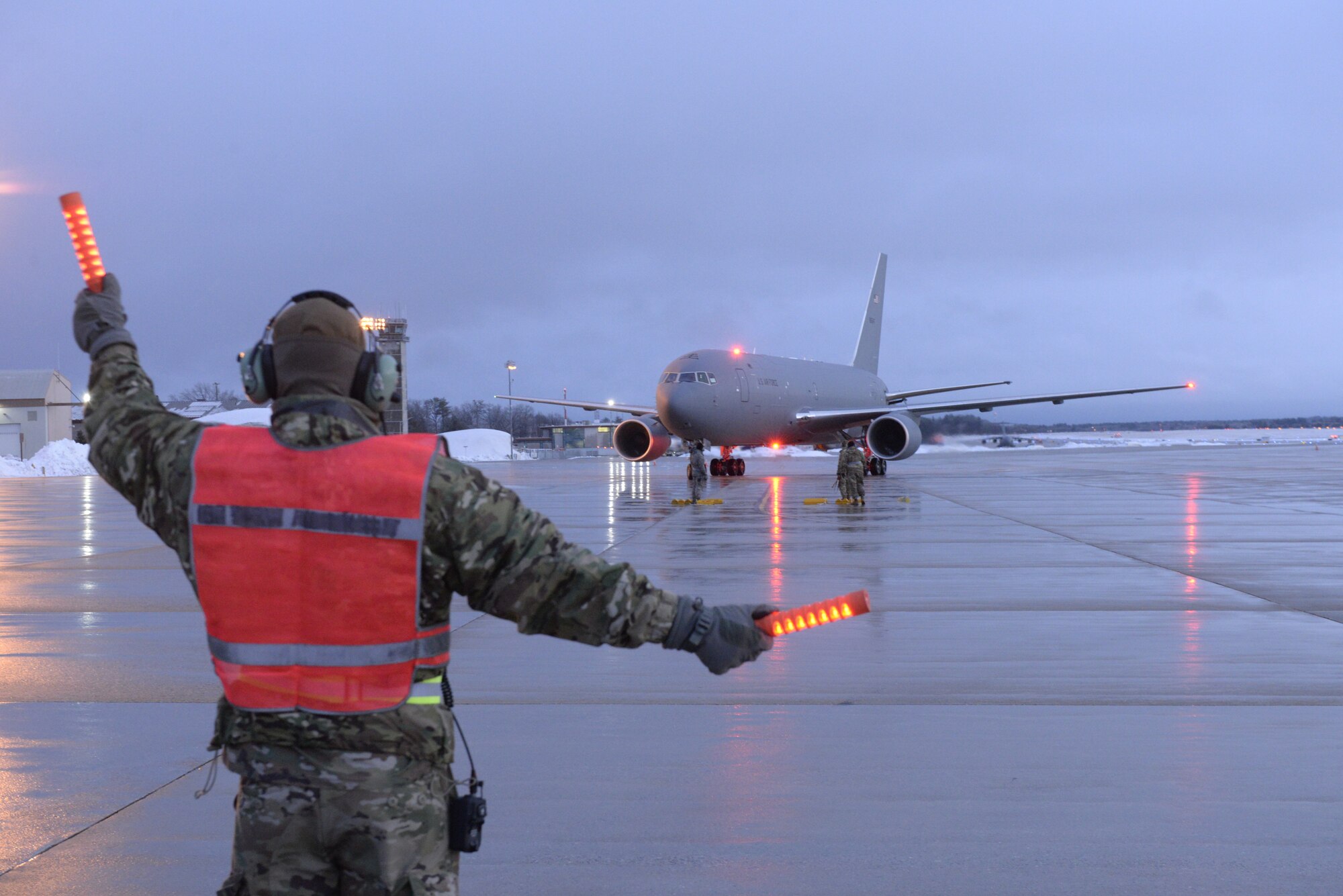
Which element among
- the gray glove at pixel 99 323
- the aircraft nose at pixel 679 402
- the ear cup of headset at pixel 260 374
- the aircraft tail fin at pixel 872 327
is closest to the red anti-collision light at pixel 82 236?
the gray glove at pixel 99 323

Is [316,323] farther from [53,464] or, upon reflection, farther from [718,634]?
[53,464]

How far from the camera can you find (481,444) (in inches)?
3159

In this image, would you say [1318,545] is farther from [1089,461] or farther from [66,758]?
[1089,461]

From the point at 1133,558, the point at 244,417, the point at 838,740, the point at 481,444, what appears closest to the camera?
the point at 838,740

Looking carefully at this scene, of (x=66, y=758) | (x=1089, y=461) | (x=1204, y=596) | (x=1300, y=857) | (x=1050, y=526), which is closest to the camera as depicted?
(x=1300, y=857)

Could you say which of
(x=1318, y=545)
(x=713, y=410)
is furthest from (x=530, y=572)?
(x=713, y=410)

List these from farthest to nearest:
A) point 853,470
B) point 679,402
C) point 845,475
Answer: point 679,402 < point 845,475 < point 853,470

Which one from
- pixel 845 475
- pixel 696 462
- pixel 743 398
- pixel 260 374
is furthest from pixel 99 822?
pixel 743 398

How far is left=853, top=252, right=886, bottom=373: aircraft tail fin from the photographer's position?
5166 cm

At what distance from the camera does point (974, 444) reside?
97.3m

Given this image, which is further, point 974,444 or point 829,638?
point 974,444

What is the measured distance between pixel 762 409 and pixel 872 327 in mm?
18423

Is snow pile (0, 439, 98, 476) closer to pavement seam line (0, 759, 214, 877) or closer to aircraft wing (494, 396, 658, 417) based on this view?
aircraft wing (494, 396, 658, 417)

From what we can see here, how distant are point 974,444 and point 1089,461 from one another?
143 feet
